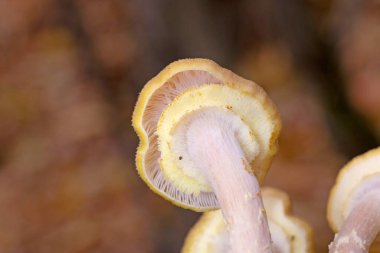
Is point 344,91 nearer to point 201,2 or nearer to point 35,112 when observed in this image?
point 201,2

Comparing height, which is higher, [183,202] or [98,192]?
[183,202]

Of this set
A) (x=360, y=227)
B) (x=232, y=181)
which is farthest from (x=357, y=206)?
(x=232, y=181)

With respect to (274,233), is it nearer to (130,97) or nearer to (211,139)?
(211,139)

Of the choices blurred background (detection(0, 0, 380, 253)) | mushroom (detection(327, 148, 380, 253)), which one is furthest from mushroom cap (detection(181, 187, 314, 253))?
blurred background (detection(0, 0, 380, 253))

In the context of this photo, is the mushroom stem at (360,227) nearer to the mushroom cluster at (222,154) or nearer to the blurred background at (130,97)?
the mushroom cluster at (222,154)

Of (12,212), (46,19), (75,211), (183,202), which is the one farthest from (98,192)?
(183,202)

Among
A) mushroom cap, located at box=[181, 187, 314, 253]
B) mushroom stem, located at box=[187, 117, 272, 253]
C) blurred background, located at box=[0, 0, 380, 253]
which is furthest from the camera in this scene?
blurred background, located at box=[0, 0, 380, 253]

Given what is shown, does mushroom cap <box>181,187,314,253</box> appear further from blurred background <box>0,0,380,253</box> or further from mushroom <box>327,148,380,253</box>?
blurred background <box>0,0,380,253</box>
